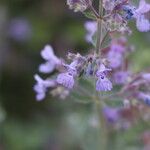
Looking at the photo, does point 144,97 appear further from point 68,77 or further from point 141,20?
point 68,77

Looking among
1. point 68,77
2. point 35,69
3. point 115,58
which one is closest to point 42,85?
point 115,58

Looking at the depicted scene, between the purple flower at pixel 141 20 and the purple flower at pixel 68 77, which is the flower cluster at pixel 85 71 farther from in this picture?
the purple flower at pixel 141 20

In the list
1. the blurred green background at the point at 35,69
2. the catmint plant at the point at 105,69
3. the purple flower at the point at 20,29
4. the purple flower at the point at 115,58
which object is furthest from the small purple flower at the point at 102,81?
the purple flower at the point at 20,29

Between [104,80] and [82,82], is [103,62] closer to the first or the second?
[104,80]

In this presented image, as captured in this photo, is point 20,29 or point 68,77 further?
point 20,29

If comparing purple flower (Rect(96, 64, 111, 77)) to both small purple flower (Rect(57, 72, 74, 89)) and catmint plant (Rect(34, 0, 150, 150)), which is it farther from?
small purple flower (Rect(57, 72, 74, 89))

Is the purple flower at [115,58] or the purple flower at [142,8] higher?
the purple flower at [115,58]
